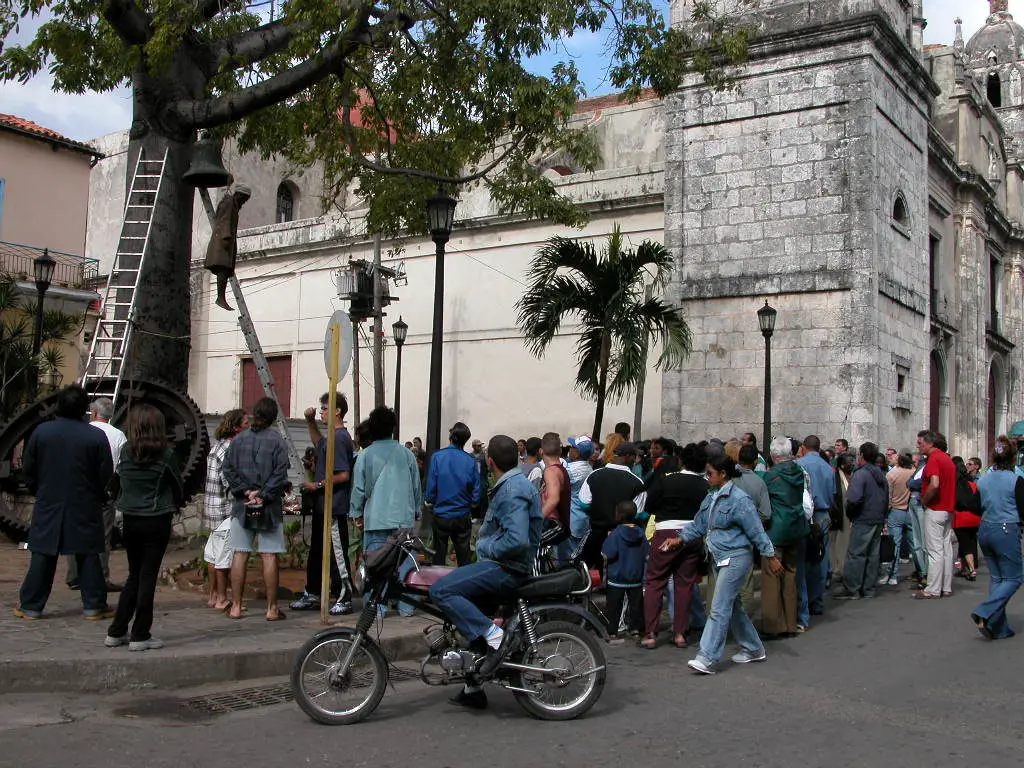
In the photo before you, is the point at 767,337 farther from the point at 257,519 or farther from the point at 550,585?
the point at 550,585

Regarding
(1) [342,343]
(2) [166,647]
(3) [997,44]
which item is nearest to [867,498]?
(1) [342,343]

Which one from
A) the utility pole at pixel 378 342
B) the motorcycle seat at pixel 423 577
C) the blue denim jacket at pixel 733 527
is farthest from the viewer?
the utility pole at pixel 378 342

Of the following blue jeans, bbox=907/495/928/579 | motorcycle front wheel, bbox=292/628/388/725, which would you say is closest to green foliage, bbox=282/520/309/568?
motorcycle front wheel, bbox=292/628/388/725

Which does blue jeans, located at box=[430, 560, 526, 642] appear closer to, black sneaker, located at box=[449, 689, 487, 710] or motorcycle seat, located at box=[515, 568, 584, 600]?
motorcycle seat, located at box=[515, 568, 584, 600]

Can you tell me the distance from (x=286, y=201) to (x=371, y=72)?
23.5 metres

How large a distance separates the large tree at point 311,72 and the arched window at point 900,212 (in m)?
Result: 9.03

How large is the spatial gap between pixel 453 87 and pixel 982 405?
21154mm

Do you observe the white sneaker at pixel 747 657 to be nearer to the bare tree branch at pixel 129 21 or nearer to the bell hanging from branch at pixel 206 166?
the bell hanging from branch at pixel 206 166

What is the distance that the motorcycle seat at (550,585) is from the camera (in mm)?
6148

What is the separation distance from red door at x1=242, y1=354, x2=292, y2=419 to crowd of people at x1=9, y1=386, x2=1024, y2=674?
18791 millimetres

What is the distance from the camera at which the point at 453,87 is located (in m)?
12.8

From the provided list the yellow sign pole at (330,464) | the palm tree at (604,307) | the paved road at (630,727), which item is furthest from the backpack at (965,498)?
the yellow sign pole at (330,464)

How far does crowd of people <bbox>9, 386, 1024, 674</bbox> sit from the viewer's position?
723 cm

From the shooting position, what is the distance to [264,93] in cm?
1080
